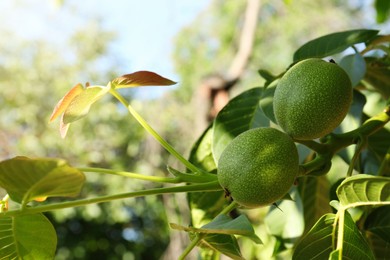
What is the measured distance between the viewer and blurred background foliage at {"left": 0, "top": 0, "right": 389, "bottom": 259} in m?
6.09

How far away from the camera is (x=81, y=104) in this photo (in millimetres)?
731

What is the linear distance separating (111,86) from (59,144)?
20.8 feet

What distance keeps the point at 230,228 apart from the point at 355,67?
44cm

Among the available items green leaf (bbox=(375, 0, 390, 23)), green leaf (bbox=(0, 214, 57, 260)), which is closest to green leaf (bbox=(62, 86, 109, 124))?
green leaf (bbox=(0, 214, 57, 260))

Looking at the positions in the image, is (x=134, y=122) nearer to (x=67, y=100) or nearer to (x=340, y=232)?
(x=67, y=100)

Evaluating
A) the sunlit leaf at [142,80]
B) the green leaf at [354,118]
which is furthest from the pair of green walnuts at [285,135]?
the green leaf at [354,118]

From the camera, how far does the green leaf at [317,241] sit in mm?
675

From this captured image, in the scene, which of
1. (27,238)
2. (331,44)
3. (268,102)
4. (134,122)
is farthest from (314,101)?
(134,122)

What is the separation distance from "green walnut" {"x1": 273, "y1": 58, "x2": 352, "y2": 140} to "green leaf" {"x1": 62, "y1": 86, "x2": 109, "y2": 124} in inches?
9.2

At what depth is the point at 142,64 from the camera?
6.01 metres

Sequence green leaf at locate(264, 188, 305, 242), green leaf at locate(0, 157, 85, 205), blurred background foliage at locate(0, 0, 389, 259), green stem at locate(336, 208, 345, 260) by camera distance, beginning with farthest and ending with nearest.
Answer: blurred background foliage at locate(0, 0, 389, 259)
green leaf at locate(264, 188, 305, 242)
green stem at locate(336, 208, 345, 260)
green leaf at locate(0, 157, 85, 205)

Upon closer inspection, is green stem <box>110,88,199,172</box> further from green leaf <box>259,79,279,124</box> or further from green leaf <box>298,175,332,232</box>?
green leaf <box>298,175,332,232</box>

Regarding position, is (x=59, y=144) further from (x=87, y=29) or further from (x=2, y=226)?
(x=2, y=226)

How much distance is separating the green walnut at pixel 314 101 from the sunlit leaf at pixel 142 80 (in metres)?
0.15
